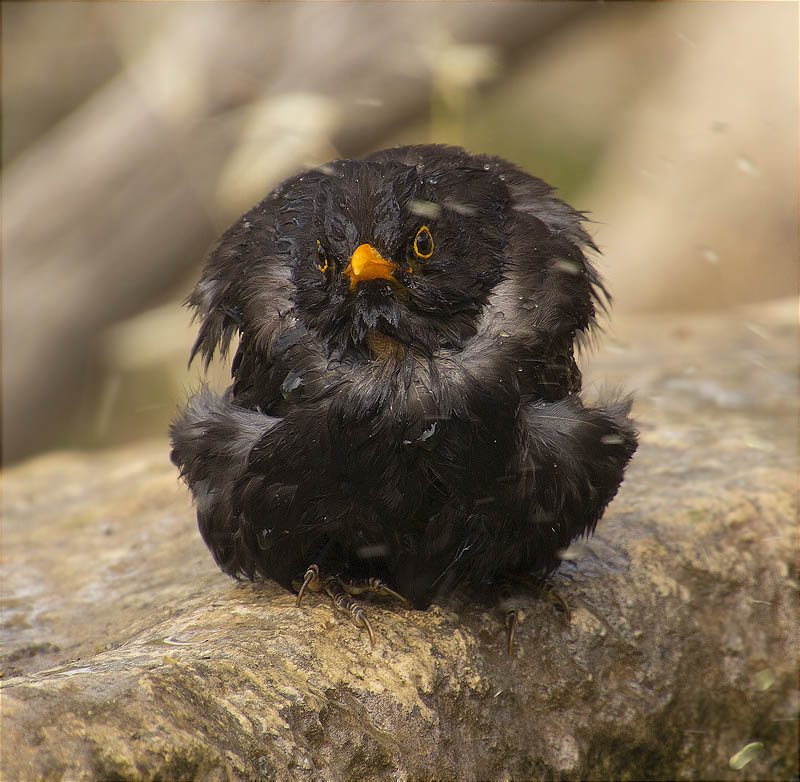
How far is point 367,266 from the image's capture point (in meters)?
2.84

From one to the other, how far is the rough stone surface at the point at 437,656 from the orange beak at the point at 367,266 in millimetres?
1016

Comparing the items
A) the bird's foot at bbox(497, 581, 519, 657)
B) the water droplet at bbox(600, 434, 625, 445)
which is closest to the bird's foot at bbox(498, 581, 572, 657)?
the bird's foot at bbox(497, 581, 519, 657)

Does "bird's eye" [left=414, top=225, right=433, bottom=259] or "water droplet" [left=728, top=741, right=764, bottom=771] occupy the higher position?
"bird's eye" [left=414, top=225, right=433, bottom=259]

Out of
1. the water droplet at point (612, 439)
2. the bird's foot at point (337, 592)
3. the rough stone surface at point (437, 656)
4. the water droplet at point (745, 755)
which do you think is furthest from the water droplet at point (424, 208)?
the water droplet at point (745, 755)

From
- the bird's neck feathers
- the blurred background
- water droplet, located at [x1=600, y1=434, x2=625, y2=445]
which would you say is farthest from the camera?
the blurred background

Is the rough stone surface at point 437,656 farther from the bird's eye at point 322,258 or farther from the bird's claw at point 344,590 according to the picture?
the bird's eye at point 322,258

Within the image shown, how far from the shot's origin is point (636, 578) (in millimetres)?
3619

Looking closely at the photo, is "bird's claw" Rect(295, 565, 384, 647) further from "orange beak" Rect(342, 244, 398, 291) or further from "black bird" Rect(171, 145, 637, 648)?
"orange beak" Rect(342, 244, 398, 291)

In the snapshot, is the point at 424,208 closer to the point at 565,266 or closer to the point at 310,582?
the point at 565,266

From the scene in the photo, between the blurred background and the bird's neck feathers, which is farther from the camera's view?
the blurred background

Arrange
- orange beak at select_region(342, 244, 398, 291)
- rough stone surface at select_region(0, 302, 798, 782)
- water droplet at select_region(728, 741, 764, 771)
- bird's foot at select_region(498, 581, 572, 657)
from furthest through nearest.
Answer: water droplet at select_region(728, 741, 764, 771) < bird's foot at select_region(498, 581, 572, 657) < orange beak at select_region(342, 244, 398, 291) < rough stone surface at select_region(0, 302, 798, 782)

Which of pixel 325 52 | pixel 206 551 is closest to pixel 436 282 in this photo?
pixel 206 551

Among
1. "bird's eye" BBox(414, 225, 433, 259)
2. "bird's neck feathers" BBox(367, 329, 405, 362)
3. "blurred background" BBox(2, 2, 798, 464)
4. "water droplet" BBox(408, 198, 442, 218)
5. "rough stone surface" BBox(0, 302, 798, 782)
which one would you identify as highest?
"blurred background" BBox(2, 2, 798, 464)

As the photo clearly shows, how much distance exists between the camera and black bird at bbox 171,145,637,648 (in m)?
2.92
